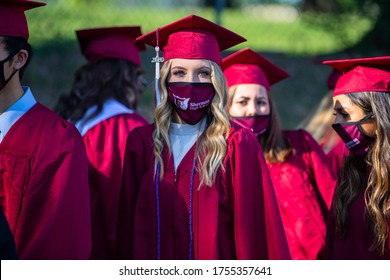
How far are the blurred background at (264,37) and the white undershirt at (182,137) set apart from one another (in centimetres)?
621

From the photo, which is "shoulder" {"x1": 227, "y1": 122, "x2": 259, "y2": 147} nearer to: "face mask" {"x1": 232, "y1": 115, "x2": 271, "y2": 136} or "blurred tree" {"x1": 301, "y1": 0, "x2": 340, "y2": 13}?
"face mask" {"x1": 232, "y1": 115, "x2": 271, "y2": 136}

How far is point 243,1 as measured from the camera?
18859 mm

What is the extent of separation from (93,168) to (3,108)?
1944 millimetres

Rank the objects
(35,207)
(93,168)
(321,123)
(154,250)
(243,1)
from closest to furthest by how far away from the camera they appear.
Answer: (35,207) → (154,250) → (93,168) → (321,123) → (243,1)

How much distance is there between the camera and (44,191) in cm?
362

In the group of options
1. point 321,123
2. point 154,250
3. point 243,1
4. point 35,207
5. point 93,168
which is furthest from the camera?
point 243,1

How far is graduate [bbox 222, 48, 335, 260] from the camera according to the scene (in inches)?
223

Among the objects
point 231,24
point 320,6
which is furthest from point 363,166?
point 320,6

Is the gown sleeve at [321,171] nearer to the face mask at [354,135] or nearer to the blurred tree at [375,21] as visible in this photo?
the face mask at [354,135]

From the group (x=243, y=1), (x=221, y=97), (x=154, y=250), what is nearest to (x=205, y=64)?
(x=221, y=97)

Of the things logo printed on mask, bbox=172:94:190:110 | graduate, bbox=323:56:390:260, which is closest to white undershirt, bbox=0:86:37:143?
logo printed on mask, bbox=172:94:190:110

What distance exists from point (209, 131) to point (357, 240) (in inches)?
44.7

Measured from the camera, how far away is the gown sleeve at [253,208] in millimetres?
4027

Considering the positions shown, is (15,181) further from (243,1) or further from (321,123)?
(243,1)
